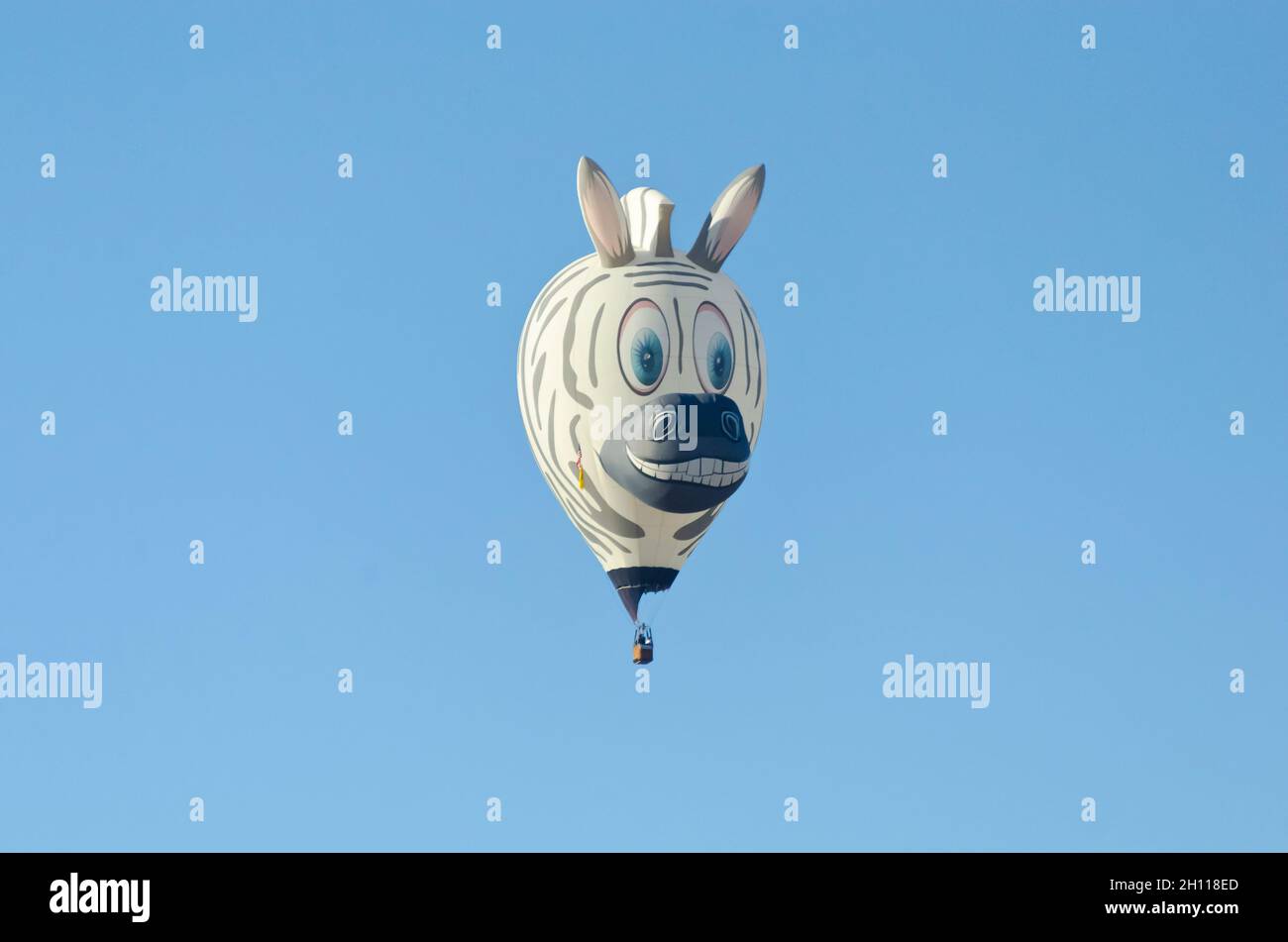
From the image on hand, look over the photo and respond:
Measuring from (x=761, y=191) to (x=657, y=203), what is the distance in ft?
5.88

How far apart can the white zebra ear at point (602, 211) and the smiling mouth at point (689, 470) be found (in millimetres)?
3028

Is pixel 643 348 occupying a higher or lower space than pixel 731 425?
higher

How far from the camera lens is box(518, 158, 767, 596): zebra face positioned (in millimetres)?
47906

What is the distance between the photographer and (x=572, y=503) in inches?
1959

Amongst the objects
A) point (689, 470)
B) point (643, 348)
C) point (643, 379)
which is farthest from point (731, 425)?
point (643, 348)

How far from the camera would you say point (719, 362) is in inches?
1903

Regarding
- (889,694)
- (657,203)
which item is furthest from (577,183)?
(889,694)

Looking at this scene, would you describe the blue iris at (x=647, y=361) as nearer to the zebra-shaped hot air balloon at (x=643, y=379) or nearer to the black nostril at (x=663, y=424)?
the zebra-shaped hot air balloon at (x=643, y=379)

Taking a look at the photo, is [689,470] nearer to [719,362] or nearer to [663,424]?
[663,424]

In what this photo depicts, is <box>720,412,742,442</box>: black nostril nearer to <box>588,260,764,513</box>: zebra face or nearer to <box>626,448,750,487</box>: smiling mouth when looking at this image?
<box>588,260,764,513</box>: zebra face

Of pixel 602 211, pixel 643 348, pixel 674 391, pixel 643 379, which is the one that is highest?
pixel 602 211

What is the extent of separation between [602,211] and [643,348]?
225cm

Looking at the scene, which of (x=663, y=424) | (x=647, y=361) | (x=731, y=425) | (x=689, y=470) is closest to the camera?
(x=663, y=424)

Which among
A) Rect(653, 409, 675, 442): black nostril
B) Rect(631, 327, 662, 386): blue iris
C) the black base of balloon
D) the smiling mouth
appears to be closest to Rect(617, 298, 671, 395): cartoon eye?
Rect(631, 327, 662, 386): blue iris
